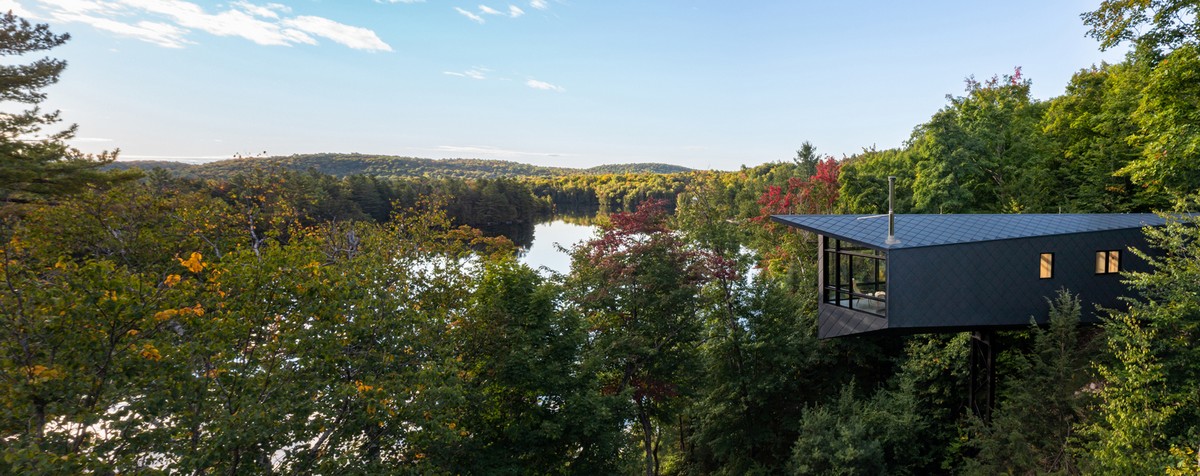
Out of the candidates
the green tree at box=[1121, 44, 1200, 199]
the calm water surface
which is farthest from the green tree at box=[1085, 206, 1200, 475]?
the calm water surface

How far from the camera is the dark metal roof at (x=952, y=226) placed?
34.7 ft

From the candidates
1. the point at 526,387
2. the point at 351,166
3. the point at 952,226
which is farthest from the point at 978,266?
the point at 351,166

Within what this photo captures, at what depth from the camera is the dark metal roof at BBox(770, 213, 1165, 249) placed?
34.7 feet

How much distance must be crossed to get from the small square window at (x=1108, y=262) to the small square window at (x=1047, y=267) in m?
1.18

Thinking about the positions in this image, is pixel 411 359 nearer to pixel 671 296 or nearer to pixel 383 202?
pixel 671 296

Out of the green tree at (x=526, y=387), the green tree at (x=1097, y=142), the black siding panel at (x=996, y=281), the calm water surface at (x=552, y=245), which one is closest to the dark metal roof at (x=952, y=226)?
the black siding panel at (x=996, y=281)

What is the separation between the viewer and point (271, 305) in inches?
273

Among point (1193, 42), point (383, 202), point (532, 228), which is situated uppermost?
point (1193, 42)

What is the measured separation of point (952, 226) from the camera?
11250 mm

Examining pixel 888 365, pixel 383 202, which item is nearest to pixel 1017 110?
pixel 888 365

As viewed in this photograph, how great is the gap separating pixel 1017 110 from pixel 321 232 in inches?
1159

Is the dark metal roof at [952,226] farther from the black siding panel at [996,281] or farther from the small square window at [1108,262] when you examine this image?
the small square window at [1108,262]

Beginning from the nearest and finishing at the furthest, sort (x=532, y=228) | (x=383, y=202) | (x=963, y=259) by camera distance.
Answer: (x=963, y=259) → (x=383, y=202) → (x=532, y=228)

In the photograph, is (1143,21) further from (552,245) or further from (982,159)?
(552,245)
